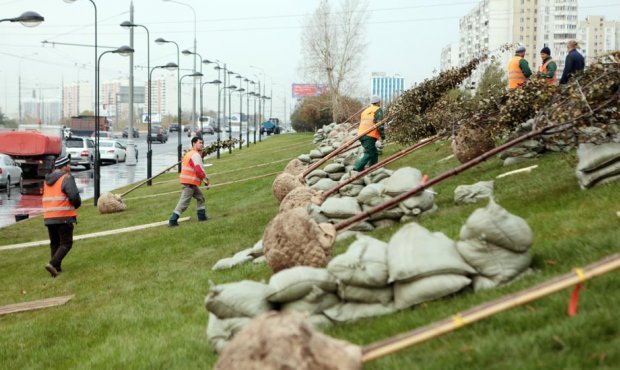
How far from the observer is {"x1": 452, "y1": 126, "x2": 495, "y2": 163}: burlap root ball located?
13336 mm

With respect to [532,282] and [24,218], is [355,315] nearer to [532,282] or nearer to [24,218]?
[532,282]

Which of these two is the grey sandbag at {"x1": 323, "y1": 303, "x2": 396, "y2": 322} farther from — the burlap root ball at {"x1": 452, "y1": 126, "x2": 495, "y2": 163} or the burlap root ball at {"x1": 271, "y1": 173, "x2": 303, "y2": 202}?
the burlap root ball at {"x1": 271, "y1": 173, "x2": 303, "y2": 202}

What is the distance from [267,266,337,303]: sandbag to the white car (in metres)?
43.7

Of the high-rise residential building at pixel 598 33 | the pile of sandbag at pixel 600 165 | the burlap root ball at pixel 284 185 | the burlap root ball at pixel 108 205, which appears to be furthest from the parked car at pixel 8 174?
the high-rise residential building at pixel 598 33

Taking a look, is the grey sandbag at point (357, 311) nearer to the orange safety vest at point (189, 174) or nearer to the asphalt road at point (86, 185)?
the orange safety vest at point (189, 174)

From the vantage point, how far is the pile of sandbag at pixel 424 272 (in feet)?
19.9

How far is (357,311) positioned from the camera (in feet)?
20.4

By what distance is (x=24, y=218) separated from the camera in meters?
21.2

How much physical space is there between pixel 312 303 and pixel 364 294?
16.4 inches

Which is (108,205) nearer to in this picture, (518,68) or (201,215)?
(201,215)

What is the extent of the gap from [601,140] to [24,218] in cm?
1621

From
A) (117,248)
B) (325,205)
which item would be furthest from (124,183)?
(325,205)

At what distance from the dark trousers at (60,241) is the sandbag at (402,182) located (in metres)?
5.30

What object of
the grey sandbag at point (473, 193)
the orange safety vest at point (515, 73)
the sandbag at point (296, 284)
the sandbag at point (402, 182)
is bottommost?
the sandbag at point (296, 284)
